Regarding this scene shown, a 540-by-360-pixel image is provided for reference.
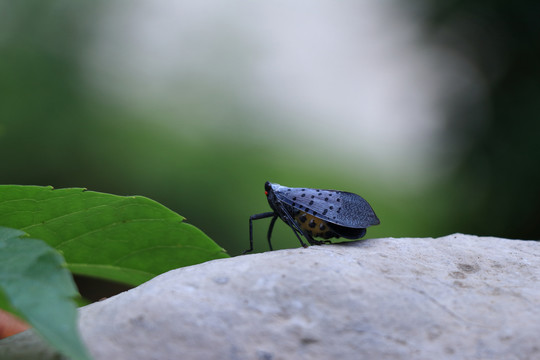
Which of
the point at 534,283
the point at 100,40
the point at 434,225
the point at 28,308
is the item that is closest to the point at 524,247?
the point at 534,283

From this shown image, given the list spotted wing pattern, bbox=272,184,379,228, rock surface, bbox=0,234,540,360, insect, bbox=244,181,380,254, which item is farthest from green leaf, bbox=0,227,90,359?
spotted wing pattern, bbox=272,184,379,228

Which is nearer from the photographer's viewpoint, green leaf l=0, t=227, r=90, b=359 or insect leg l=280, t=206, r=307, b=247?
green leaf l=0, t=227, r=90, b=359

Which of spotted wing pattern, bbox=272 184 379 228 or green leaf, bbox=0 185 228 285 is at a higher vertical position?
spotted wing pattern, bbox=272 184 379 228

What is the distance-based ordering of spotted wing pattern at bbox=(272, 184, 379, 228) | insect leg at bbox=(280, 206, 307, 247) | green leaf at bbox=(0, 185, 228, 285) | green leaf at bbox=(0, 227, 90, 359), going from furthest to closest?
1. insect leg at bbox=(280, 206, 307, 247)
2. spotted wing pattern at bbox=(272, 184, 379, 228)
3. green leaf at bbox=(0, 185, 228, 285)
4. green leaf at bbox=(0, 227, 90, 359)

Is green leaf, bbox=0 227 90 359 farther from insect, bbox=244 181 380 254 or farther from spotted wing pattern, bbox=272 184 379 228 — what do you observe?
spotted wing pattern, bbox=272 184 379 228

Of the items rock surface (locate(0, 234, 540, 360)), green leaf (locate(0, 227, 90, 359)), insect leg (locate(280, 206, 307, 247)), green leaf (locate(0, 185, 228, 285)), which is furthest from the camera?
insect leg (locate(280, 206, 307, 247))

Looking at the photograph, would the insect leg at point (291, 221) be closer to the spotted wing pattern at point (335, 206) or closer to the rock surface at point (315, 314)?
→ the spotted wing pattern at point (335, 206)

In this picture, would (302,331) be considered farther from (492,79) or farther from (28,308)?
(492,79)
